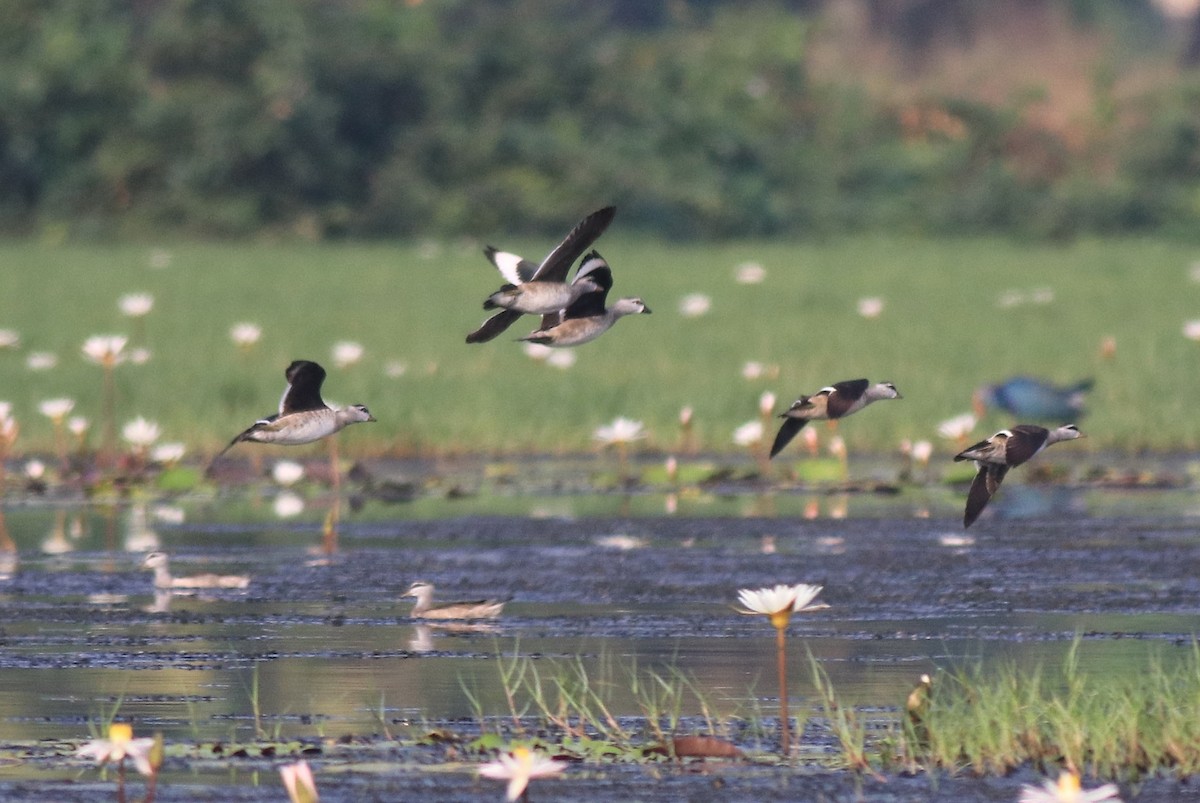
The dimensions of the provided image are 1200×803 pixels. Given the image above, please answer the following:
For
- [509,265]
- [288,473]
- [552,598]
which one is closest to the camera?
[509,265]

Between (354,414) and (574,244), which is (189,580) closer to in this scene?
(354,414)

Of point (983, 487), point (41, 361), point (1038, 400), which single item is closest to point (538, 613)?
point (983, 487)

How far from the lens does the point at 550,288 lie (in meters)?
5.67

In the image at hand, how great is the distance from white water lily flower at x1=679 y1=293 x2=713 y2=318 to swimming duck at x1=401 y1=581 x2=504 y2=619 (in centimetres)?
1000

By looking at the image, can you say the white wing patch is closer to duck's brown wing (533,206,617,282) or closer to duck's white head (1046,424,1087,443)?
duck's brown wing (533,206,617,282)

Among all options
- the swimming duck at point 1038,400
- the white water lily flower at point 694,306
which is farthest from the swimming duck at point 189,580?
the white water lily flower at point 694,306

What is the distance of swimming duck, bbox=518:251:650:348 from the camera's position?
587 cm

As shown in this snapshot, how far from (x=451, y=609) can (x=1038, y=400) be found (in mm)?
5820

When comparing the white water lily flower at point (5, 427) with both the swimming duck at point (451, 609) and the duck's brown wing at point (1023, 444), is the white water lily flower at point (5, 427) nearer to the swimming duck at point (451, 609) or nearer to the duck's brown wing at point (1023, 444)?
the swimming duck at point (451, 609)

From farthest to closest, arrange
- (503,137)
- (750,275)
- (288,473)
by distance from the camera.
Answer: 1. (503,137)
2. (750,275)
3. (288,473)

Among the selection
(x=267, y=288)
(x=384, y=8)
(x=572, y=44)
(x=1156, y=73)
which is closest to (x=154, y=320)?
(x=267, y=288)

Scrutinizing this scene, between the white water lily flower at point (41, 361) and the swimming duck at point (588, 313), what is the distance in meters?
8.46

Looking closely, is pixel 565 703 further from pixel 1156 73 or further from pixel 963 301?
pixel 1156 73

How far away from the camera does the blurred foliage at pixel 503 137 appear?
28.9 meters
